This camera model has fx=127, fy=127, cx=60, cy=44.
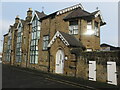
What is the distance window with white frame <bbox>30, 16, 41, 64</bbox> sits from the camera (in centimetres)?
2386

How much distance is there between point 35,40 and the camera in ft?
80.3

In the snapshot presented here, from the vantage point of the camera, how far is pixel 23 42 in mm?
28172

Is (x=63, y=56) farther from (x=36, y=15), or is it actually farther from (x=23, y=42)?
(x=23, y=42)

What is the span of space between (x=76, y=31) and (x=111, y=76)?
9.33 m

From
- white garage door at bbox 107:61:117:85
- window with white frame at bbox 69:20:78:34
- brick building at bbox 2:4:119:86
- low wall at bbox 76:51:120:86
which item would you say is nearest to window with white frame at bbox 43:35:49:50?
brick building at bbox 2:4:119:86

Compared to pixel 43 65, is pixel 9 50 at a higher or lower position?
higher

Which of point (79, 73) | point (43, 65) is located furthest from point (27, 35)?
point (79, 73)

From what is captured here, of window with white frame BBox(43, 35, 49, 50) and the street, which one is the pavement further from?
window with white frame BBox(43, 35, 49, 50)

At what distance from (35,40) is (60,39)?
358 inches

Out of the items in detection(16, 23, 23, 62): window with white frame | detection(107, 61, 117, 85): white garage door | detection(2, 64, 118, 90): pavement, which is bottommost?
detection(2, 64, 118, 90): pavement

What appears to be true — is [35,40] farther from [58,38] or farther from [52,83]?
[52,83]

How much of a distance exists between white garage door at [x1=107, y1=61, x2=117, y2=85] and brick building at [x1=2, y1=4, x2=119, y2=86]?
2.53 metres

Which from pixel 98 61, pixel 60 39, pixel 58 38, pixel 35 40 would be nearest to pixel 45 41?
pixel 35 40

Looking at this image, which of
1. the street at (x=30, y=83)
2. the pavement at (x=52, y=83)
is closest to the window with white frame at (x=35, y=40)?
the street at (x=30, y=83)
